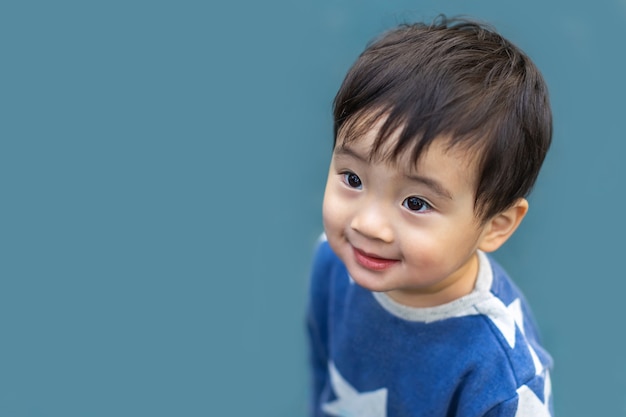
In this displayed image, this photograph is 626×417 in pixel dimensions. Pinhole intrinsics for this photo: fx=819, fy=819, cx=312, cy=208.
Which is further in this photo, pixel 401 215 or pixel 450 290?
pixel 450 290

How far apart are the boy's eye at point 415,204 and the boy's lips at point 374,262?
0.07 metres

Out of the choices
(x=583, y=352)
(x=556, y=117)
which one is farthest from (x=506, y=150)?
(x=583, y=352)

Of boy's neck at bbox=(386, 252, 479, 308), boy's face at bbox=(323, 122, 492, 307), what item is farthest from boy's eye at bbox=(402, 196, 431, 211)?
boy's neck at bbox=(386, 252, 479, 308)

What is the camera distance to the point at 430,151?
2.65ft

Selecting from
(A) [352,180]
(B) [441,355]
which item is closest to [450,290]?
(B) [441,355]

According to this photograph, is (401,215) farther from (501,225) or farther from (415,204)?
(501,225)

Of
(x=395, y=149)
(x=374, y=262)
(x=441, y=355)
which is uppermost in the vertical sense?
(x=395, y=149)

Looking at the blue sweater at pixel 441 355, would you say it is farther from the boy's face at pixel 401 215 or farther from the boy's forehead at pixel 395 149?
the boy's forehead at pixel 395 149

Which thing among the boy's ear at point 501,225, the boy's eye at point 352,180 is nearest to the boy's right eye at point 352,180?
the boy's eye at point 352,180

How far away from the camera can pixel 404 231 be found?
861 mm

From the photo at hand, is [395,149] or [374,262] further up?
[395,149]

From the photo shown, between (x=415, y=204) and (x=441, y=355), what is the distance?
0.21 meters

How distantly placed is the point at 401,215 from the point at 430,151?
85 mm

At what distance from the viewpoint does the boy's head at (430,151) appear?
81cm
